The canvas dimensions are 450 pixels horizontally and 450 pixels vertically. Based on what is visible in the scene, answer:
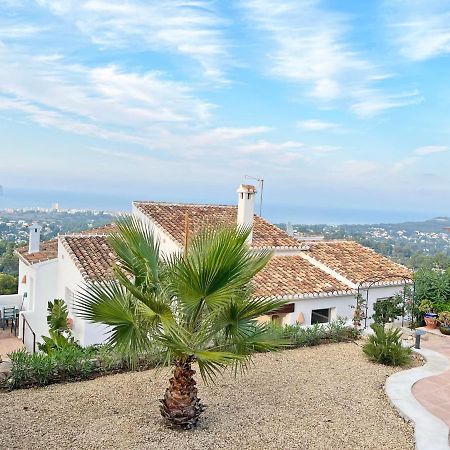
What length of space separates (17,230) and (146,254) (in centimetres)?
5878

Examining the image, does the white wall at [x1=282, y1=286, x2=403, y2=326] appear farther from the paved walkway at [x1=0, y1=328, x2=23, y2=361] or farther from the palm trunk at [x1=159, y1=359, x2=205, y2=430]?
the paved walkway at [x1=0, y1=328, x2=23, y2=361]

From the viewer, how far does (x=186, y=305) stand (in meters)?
6.19

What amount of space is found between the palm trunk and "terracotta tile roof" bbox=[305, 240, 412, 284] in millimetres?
11960

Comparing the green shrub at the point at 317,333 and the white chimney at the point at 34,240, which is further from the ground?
the white chimney at the point at 34,240

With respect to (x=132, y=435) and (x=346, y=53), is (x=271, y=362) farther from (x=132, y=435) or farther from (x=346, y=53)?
(x=346, y=53)

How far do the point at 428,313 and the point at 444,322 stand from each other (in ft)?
2.20

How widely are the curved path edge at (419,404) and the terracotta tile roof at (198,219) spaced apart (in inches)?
333

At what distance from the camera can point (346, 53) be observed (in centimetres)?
1911

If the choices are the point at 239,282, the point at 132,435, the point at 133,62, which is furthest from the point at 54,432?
the point at 133,62

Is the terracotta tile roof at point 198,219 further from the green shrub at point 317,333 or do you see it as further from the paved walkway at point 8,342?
the paved walkway at point 8,342

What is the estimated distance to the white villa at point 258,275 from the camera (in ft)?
52.3

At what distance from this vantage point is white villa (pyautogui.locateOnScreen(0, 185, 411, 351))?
52.3 ft

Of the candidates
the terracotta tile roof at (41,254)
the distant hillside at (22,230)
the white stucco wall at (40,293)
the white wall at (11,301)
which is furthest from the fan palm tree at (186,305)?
the white wall at (11,301)

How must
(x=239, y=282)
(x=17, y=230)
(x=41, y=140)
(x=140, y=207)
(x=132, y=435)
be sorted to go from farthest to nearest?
(x=17, y=230), (x=41, y=140), (x=140, y=207), (x=132, y=435), (x=239, y=282)
